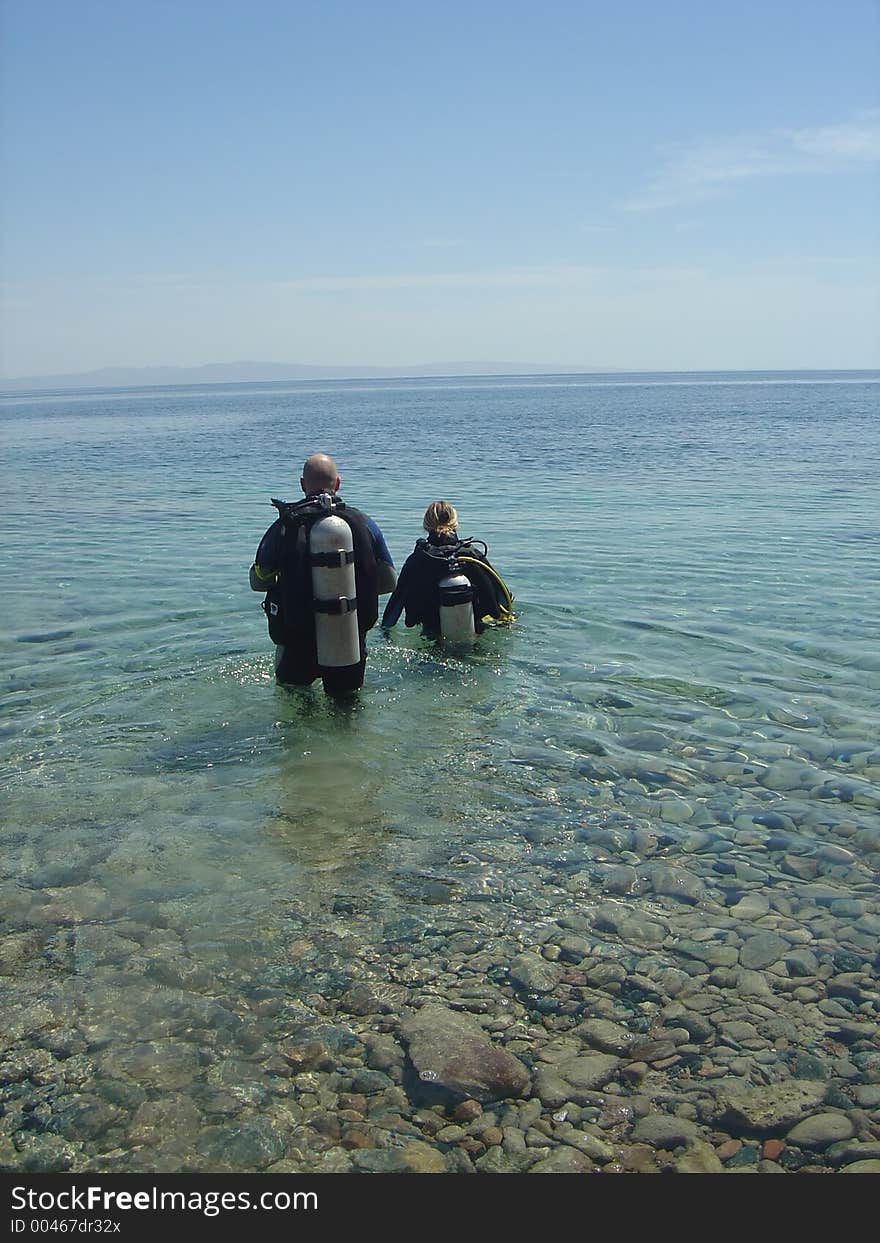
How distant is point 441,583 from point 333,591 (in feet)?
7.88

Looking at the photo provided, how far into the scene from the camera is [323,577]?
8.02 m

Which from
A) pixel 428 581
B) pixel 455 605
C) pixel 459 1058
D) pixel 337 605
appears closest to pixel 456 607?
pixel 455 605

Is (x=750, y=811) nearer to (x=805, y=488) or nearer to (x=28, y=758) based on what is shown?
(x=28, y=758)

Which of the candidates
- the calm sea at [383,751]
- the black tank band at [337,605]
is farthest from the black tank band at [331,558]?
the calm sea at [383,751]

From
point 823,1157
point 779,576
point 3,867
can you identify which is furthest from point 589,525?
point 823,1157

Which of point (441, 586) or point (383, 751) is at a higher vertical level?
point (441, 586)

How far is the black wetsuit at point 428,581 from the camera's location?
33.8 feet

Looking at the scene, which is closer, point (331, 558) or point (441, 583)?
point (331, 558)

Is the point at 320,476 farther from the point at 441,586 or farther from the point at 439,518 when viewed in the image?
the point at 441,586

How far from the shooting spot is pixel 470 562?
10.4 m

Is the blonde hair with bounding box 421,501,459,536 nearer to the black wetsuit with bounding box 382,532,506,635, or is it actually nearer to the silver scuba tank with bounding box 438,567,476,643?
the black wetsuit with bounding box 382,532,506,635

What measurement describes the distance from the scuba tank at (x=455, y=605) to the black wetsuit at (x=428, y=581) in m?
0.06
